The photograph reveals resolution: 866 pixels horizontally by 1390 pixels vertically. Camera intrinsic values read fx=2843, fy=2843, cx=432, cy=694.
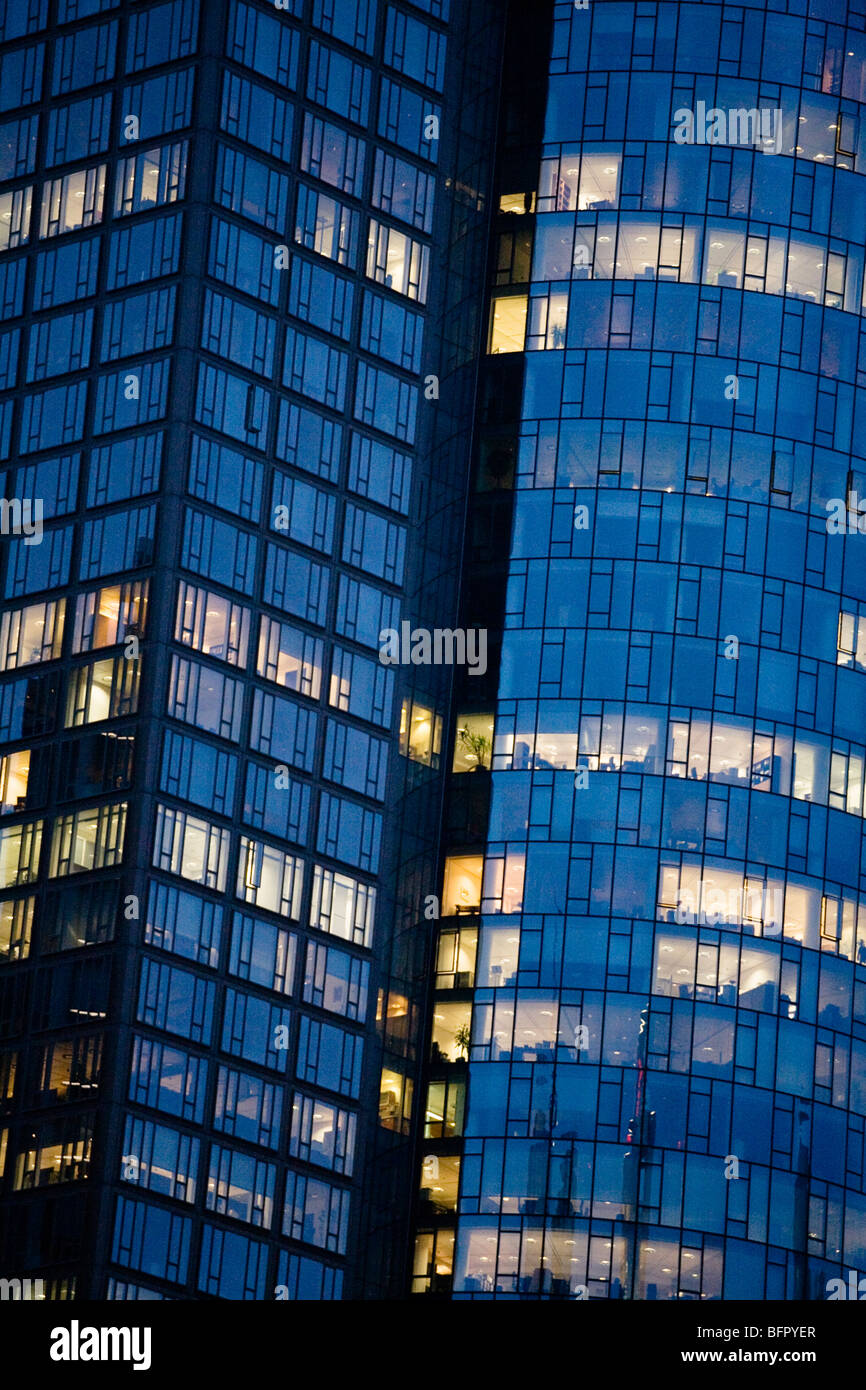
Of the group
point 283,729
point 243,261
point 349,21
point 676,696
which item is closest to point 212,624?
point 283,729

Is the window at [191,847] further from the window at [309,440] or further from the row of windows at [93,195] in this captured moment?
the row of windows at [93,195]

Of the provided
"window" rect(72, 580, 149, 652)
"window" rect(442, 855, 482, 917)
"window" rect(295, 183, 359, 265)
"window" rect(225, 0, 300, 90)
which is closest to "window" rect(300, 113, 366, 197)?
"window" rect(295, 183, 359, 265)

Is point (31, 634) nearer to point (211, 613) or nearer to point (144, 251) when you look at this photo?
point (211, 613)

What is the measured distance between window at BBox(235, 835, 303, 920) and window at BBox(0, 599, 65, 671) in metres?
12.3

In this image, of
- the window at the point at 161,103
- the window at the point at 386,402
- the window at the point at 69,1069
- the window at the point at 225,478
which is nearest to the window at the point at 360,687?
the window at the point at 225,478

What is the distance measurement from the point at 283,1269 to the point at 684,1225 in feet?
58.4

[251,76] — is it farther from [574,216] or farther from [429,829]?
[429,829]

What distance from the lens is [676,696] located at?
401 ft

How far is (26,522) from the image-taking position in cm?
12988

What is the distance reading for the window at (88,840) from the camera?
121188 mm

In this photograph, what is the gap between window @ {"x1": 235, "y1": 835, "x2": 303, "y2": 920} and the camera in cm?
12481

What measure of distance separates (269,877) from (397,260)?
30633mm

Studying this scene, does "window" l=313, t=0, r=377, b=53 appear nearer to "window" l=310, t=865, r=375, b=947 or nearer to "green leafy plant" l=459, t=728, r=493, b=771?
"green leafy plant" l=459, t=728, r=493, b=771

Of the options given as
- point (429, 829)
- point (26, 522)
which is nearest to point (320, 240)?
point (26, 522)
